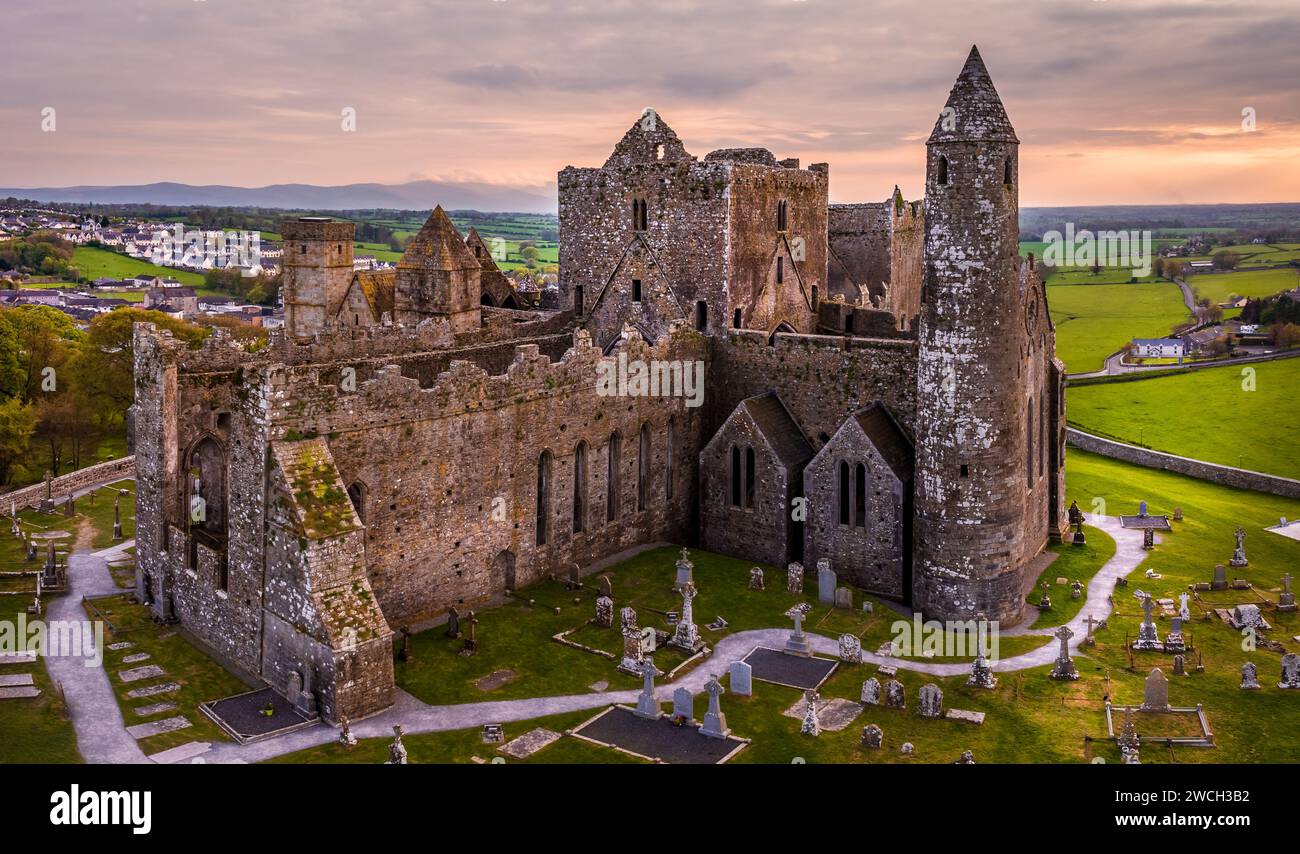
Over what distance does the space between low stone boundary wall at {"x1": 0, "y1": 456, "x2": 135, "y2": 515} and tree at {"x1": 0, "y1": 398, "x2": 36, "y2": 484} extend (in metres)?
1.55

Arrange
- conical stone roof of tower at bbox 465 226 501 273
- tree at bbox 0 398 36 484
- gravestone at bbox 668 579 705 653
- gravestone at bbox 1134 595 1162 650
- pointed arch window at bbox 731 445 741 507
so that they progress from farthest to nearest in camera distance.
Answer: conical stone roof of tower at bbox 465 226 501 273, tree at bbox 0 398 36 484, pointed arch window at bbox 731 445 741 507, gravestone at bbox 1134 595 1162 650, gravestone at bbox 668 579 705 653

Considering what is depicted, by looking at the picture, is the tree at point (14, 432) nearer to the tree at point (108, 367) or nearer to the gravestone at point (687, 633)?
the tree at point (108, 367)

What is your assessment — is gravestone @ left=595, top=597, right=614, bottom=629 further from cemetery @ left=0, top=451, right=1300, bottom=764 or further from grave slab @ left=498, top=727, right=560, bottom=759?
grave slab @ left=498, top=727, right=560, bottom=759

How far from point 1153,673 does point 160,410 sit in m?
28.2

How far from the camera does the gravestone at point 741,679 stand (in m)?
29.2

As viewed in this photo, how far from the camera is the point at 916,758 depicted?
2611 cm

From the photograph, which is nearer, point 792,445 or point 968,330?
point 968,330

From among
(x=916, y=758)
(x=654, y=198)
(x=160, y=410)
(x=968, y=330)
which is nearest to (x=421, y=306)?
(x=654, y=198)

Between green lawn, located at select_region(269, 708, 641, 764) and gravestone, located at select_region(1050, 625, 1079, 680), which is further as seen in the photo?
gravestone, located at select_region(1050, 625, 1079, 680)

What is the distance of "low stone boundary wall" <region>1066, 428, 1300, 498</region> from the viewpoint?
53406 mm

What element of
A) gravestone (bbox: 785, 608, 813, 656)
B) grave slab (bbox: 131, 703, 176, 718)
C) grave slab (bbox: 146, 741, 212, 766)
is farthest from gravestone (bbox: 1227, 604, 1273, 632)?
grave slab (bbox: 131, 703, 176, 718)

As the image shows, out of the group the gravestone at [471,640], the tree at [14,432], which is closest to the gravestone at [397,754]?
the gravestone at [471,640]

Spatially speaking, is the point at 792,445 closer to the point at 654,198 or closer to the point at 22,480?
the point at 654,198

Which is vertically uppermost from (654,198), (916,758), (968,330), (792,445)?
(654,198)
